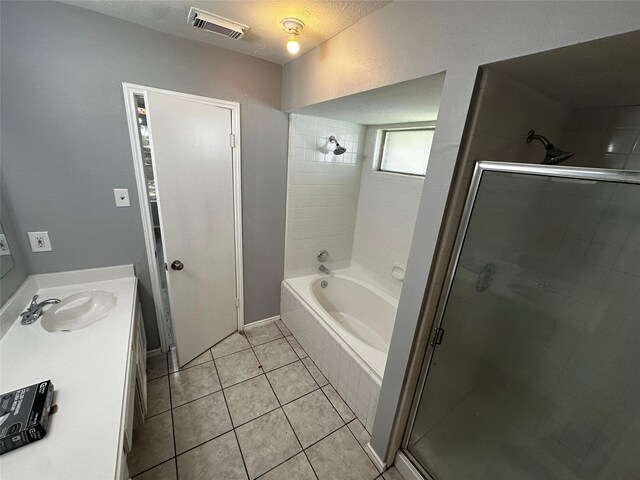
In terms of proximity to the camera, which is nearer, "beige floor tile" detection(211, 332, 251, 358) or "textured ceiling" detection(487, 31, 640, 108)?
"textured ceiling" detection(487, 31, 640, 108)

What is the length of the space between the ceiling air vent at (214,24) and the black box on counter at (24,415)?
174 cm

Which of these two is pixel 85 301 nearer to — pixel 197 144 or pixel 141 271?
pixel 141 271

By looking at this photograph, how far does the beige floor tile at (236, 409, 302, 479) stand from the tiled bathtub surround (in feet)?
1.44

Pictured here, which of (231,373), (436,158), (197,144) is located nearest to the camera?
(436,158)

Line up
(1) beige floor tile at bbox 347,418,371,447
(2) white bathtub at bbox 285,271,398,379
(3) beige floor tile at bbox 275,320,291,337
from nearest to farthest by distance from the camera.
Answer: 1. (1) beige floor tile at bbox 347,418,371,447
2. (2) white bathtub at bbox 285,271,398,379
3. (3) beige floor tile at bbox 275,320,291,337

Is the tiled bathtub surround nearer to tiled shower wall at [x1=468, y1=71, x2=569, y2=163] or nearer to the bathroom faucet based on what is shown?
tiled shower wall at [x1=468, y1=71, x2=569, y2=163]

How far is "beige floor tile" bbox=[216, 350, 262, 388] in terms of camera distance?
1.93 metres

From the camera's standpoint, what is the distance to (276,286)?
2.52 meters

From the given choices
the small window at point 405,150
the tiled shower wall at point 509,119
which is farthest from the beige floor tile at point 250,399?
the small window at point 405,150

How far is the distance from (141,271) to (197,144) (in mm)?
1008

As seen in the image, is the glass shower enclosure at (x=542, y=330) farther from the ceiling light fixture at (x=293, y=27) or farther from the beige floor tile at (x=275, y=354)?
the beige floor tile at (x=275, y=354)

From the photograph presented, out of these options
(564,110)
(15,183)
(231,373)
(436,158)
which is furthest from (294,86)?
(231,373)

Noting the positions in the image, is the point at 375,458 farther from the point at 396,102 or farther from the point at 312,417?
the point at 396,102

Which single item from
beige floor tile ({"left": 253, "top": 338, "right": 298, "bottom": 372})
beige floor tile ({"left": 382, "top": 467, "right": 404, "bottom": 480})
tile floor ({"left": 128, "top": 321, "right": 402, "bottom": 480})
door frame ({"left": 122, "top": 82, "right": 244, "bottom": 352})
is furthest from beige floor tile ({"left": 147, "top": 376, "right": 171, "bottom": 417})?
beige floor tile ({"left": 382, "top": 467, "right": 404, "bottom": 480})
